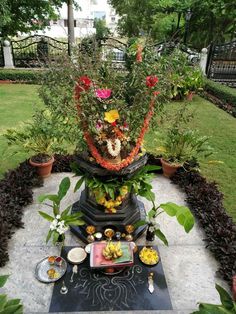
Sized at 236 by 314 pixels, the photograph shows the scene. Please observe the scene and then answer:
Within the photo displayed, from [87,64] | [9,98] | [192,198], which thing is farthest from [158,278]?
[9,98]

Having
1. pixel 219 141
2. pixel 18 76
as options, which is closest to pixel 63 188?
pixel 219 141

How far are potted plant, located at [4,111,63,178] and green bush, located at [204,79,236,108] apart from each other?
7089 millimetres

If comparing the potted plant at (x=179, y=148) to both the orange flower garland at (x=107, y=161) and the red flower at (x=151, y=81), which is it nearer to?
the orange flower garland at (x=107, y=161)

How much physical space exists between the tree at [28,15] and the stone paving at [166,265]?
12370mm

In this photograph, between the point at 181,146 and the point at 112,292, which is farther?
the point at 181,146

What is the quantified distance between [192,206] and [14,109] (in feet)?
21.6

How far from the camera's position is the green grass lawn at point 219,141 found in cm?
464

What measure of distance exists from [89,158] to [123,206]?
0.81 meters

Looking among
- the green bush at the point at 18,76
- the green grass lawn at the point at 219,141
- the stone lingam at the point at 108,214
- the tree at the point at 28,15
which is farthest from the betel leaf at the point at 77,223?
Answer: the tree at the point at 28,15

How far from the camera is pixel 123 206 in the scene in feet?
11.4

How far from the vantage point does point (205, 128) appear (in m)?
7.35

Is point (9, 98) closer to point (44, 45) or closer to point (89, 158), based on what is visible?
point (44, 45)

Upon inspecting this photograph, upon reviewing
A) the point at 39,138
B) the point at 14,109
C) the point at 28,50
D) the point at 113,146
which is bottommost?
the point at 14,109

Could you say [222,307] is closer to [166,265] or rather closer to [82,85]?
[166,265]
